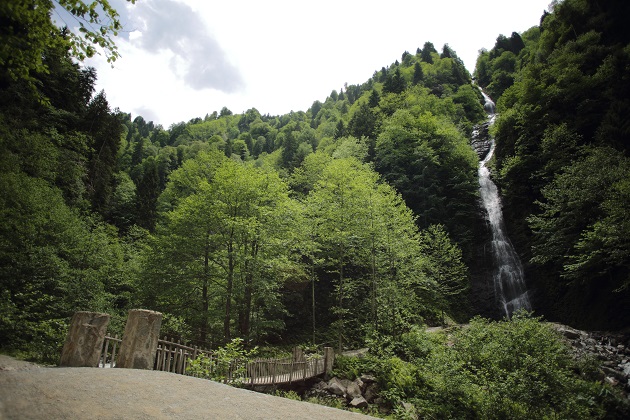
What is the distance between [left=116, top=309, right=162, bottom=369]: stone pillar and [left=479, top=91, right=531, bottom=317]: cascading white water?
23518 millimetres

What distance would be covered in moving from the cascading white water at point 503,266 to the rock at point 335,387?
608 inches

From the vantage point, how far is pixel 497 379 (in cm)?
1098

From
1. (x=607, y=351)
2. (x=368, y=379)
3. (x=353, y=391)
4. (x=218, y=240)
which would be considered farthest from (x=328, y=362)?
(x=607, y=351)

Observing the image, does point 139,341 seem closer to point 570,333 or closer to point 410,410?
point 410,410

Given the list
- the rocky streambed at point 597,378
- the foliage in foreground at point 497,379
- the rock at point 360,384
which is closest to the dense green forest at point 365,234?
the foliage in foreground at point 497,379

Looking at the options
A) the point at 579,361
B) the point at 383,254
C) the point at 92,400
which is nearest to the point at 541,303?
the point at 579,361

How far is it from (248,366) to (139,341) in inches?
216

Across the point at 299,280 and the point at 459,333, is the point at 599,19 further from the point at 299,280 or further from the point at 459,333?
the point at 299,280

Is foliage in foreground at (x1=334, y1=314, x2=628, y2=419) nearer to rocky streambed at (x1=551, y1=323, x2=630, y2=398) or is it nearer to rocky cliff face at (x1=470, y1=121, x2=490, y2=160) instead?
rocky streambed at (x1=551, y1=323, x2=630, y2=398)

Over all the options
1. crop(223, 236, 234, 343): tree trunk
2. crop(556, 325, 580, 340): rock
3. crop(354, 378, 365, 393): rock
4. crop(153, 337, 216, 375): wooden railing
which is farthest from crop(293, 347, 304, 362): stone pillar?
crop(556, 325, 580, 340): rock

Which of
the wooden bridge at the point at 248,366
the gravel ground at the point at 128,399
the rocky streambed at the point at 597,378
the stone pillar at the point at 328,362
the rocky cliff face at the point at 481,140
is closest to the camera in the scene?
the gravel ground at the point at 128,399

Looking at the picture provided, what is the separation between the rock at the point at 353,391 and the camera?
13.2 m

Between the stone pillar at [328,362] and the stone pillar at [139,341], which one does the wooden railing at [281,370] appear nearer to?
the stone pillar at [328,362]

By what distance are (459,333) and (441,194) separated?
2191 centimetres
